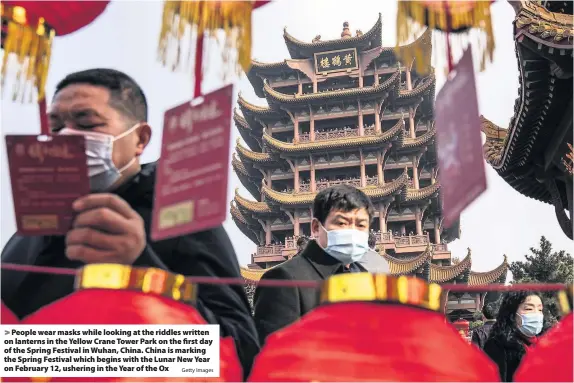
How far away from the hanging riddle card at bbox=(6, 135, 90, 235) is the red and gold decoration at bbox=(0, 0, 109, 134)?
0.30 ft

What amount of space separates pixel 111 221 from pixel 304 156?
1538cm

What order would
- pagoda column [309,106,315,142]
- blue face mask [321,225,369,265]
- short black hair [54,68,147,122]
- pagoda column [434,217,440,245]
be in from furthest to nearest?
pagoda column [309,106,315,142] < pagoda column [434,217,440,245] < blue face mask [321,225,369,265] < short black hair [54,68,147,122]

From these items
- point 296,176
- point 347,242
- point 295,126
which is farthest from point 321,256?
point 295,126

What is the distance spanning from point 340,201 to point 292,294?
0.30 m

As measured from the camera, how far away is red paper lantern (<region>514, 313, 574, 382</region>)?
101 cm

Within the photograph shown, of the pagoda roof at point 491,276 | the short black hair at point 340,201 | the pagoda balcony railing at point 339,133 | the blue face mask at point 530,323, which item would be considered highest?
the pagoda balcony railing at point 339,133

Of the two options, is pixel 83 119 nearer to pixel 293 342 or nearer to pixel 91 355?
pixel 91 355

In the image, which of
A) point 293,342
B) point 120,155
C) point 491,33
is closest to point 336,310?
point 293,342

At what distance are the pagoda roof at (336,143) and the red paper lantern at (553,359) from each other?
1436cm

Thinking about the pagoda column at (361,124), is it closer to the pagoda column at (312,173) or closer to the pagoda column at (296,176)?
the pagoda column at (312,173)

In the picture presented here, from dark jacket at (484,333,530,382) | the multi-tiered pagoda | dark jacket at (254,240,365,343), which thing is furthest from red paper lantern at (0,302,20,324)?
the multi-tiered pagoda

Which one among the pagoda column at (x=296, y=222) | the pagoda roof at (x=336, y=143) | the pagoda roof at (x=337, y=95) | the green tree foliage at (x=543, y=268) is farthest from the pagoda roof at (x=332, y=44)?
the green tree foliage at (x=543, y=268)

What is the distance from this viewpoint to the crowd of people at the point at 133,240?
114 centimetres

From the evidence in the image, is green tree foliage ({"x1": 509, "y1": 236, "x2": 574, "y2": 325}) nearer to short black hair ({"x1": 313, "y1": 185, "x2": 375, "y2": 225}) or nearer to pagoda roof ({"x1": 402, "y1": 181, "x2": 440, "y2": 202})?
pagoda roof ({"x1": 402, "y1": 181, "x2": 440, "y2": 202})
